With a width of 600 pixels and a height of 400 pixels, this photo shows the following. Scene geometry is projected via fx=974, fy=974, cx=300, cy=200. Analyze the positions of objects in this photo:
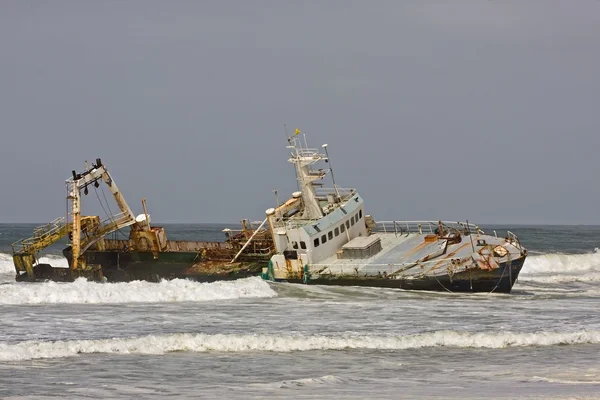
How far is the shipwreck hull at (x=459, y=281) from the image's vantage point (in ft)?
128

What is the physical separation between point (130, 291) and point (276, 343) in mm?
12715

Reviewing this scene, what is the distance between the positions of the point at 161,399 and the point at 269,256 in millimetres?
21528

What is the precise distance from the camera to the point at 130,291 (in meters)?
39.5

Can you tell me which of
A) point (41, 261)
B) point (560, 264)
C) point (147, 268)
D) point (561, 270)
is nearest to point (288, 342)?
point (147, 268)

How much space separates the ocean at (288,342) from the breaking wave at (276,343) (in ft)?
0.13

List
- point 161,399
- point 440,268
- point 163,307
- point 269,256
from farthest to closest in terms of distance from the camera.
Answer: point 269,256, point 440,268, point 163,307, point 161,399

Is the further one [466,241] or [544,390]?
[466,241]

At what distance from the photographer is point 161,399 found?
21438mm

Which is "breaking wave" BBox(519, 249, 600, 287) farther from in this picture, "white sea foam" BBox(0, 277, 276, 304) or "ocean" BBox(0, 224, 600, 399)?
"white sea foam" BBox(0, 277, 276, 304)

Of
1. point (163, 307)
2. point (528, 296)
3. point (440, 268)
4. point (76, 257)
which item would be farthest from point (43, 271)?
point (528, 296)

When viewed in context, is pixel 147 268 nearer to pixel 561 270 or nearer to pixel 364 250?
pixel 364 250

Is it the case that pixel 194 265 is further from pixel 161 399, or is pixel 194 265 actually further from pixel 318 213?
pixel 161 399

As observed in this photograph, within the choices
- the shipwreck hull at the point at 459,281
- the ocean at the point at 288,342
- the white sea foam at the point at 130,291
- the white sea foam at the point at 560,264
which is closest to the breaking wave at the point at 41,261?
the white sea foam at the point at 130,291

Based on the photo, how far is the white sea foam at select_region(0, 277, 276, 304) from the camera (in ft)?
124
